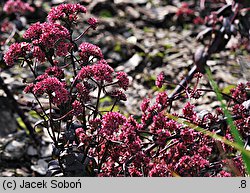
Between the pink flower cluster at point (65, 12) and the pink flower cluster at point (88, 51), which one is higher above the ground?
the pink flower cluster at point (65, 12)

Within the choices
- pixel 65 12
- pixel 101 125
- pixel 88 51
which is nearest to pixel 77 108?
pixel 101 125

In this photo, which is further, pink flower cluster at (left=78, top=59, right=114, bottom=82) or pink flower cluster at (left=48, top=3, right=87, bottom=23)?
pink flower cluster at (left=48, top=3, right=87, bottom=23)

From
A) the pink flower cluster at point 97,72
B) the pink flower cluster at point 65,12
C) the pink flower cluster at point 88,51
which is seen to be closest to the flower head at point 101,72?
the pink flower cluster at point 97,72

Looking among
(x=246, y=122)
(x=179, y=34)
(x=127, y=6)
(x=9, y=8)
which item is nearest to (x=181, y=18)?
(x=179, y=34)

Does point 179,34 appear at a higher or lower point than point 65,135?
higher

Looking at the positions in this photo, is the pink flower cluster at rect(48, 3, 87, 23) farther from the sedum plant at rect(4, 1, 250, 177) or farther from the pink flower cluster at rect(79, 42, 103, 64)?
the pink flower cluster at rect(79, 42, 103, 64)

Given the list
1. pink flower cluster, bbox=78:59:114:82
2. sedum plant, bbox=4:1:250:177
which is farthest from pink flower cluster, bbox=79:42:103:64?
pink flower cluster, bbox=78:59:114:82

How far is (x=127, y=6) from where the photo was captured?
478 cm

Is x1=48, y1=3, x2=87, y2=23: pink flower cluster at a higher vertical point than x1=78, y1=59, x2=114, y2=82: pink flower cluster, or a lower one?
higher

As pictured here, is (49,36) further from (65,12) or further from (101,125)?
(101,125)

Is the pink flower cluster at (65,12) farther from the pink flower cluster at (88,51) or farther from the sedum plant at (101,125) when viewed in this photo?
the pink flower cluster at (88,51)
